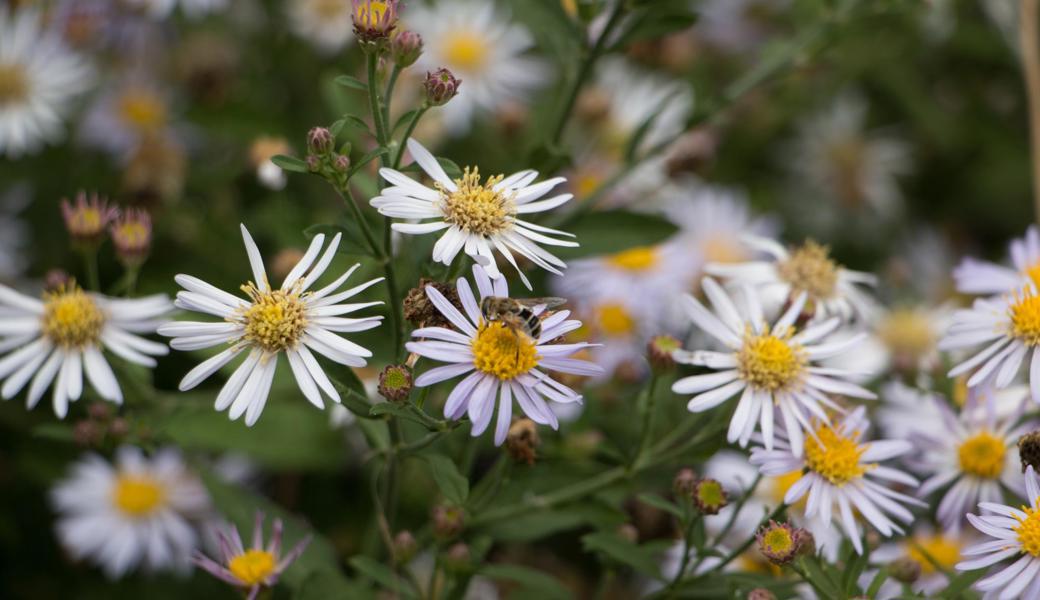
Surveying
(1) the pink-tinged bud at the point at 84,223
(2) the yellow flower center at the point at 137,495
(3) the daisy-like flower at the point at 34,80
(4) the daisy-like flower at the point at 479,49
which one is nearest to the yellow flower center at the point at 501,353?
(1) the pink-tinged bud at the point at 84,223

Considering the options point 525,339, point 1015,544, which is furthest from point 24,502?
point 1015,544

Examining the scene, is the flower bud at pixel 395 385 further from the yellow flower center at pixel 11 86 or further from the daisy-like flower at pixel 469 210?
the yellow flower center at pixel 11 86

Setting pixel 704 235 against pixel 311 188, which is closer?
pixel 311 188

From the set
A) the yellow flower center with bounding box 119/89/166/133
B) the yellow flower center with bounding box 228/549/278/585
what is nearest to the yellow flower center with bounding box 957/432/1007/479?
the yellow flower center with bounding box 228/549/278/585

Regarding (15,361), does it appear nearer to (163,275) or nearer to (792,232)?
(163,275)

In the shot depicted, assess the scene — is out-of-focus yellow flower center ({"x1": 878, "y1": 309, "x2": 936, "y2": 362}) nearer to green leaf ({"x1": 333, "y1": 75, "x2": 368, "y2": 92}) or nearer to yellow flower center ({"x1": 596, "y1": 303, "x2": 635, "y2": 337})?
yellow flower center ({"x1": 596, "y1": 303, "x2": 635, "y2": 337})

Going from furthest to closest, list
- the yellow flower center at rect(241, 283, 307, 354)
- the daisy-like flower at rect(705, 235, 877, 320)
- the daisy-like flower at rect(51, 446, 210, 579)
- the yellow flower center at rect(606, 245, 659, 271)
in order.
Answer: the yellow flower center at rect(606, 245, 659, 271) → the daisy-like flower at rect(51, 446, 210, 579) → the daisy-like flower at rect(705, 235, 877, 320) → the yellow flower center at rect(241, 283, 307, 354)

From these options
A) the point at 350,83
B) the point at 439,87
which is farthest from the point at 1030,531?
the point at 350,83
